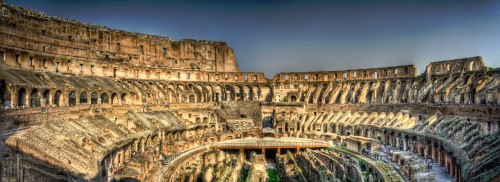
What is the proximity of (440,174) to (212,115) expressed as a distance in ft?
107

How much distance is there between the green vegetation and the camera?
105 feet

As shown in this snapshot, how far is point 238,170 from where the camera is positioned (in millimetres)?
31078

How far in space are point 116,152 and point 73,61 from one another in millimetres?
18143

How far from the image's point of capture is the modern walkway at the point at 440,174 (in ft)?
76.9

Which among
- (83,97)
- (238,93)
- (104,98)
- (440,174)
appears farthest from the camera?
(238,93)

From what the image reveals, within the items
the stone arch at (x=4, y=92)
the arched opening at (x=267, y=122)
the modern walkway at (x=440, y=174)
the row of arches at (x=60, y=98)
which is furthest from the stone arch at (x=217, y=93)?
the modern walkway at (x=440, y=174)

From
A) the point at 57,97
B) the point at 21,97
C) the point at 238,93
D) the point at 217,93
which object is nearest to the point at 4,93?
the point at 21,97

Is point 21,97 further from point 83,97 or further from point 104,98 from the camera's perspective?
point 104,98

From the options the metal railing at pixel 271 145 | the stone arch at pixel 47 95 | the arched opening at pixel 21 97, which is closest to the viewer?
the arched opening at pixel 21 97

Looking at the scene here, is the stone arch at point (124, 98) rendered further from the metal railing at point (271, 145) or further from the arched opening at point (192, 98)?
the arched opening at point (192, 98)

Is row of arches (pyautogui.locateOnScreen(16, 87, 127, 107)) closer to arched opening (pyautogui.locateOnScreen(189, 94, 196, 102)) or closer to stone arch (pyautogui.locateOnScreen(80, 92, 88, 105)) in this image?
stone arch (pyautogui.locateOnScreen(80, 92, 88, 105))

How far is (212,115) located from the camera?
50875 millimetres

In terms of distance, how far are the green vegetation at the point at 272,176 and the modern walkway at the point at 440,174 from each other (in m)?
13.2

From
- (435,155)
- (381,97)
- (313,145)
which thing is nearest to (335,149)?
(313,145)
